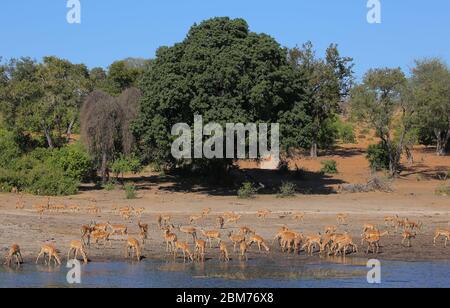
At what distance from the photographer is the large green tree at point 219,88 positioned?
1591 inches

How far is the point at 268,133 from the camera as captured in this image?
40781mm

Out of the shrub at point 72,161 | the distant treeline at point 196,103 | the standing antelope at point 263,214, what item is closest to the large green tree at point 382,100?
the distant treeline at point 196,103

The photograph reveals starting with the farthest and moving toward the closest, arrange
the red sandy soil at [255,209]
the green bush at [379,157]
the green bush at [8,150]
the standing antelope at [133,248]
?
the green bush at [379,157], the green bush at [8,150], the red sandy soil at [255,209], the standing antelope at [133,248]

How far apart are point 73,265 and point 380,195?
79.3 ft

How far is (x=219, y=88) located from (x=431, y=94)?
58.0 feet

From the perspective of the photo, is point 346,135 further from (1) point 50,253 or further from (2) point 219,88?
(1) point 50,253

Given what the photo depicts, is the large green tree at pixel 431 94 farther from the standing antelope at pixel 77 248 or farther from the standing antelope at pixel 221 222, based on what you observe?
the standing antelope at pixel 77 248

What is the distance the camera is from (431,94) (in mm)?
51875

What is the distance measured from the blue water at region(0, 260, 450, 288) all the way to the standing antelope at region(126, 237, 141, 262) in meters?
0.40

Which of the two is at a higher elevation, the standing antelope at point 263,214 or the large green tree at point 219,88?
the large green tree at point 219,88

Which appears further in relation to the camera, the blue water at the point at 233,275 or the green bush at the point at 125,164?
the green bush at the point at 125,164

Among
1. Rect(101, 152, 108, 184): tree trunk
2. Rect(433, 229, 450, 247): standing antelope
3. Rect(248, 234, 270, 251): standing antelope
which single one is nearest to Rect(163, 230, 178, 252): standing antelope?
Rect(248, 234, 270, 251): standing antelope

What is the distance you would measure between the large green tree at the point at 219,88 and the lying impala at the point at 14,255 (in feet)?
61.8

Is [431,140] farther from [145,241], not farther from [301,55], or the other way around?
[145,241]
